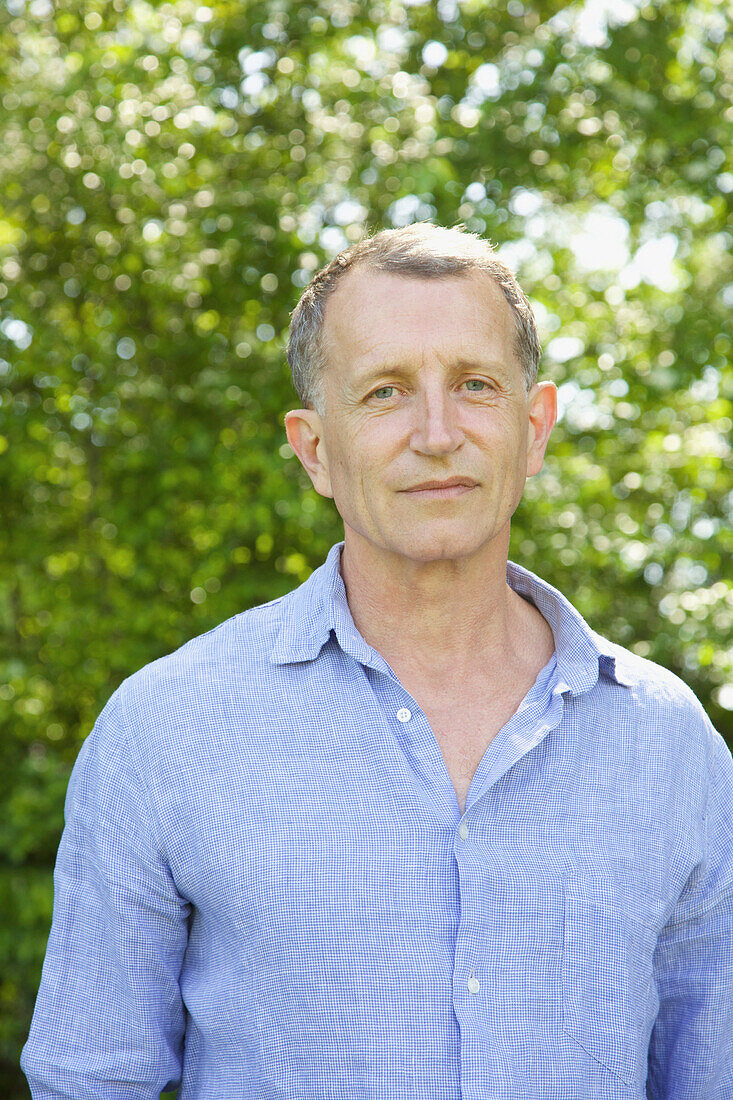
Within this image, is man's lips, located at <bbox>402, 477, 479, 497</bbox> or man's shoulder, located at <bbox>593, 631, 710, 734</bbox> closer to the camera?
man's lips, located at <bbox>402, 477, 479, 497</bbox>

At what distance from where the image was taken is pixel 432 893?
1.53 metres

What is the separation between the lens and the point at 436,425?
1.62 meters

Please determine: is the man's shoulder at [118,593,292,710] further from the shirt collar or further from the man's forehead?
the man's forehead

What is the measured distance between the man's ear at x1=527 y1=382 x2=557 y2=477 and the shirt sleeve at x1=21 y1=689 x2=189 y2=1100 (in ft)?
2.64

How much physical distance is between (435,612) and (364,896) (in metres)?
0.46

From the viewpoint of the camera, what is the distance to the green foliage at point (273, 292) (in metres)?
3.66

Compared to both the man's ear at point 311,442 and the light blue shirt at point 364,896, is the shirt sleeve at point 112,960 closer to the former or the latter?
the light blue shirt at point 364,896

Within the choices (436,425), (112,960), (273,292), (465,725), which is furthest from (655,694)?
(273,292)

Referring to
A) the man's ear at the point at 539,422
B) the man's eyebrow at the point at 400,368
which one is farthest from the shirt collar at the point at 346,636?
the man's eyebrow at the point at 400,368

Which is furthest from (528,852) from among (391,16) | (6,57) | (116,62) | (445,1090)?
(6,57)

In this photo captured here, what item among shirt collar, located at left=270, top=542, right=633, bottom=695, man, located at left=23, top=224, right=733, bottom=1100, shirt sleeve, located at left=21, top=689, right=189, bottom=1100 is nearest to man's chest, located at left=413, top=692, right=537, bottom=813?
man, located at left=23, top=224, right=733, bottom=1100

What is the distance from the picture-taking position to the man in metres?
1.50

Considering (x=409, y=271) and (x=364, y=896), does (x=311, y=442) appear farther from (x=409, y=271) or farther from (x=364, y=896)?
(x=364, y=896)

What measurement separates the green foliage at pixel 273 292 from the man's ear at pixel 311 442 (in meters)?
1.65
